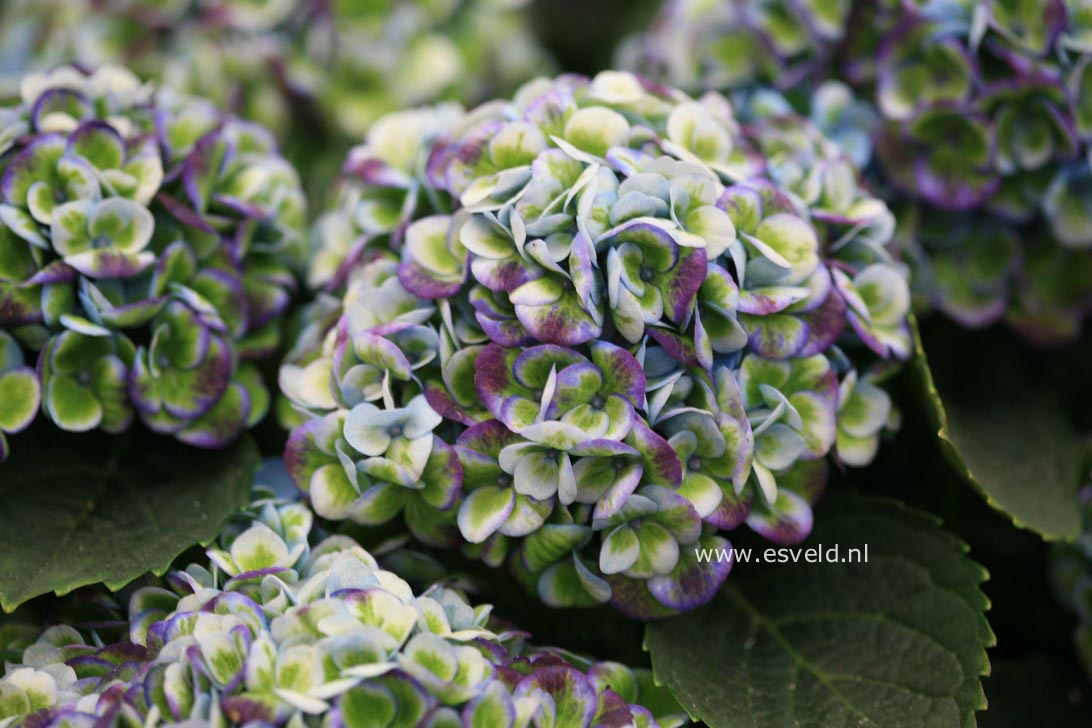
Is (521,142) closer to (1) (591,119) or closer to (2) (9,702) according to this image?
(1) (591,119)

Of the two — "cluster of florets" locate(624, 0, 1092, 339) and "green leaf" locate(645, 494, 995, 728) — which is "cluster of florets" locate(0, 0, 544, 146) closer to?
"cluster of florets" locate(624, 0, 1092, 339)

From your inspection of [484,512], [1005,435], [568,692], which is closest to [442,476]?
[484,512]

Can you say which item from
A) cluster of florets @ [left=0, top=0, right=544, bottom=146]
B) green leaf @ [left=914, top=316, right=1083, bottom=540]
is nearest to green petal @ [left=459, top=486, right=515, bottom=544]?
green leaf @ [left=914, top=316, right=1083, bottom=540]

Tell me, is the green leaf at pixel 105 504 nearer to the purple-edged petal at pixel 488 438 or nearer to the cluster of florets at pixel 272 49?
the purple-edged petal at pixel 488 438

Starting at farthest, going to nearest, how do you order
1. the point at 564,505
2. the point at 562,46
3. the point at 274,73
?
the point at 562,46 < the point at 274,73 < the point at 564,505

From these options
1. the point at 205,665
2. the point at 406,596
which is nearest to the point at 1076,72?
the point at 406,596

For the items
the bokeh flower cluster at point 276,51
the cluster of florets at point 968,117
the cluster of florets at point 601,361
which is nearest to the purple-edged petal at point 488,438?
the cluster of florets at point 601,361

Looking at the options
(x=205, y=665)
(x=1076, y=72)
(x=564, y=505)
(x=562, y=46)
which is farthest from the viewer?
(x=562, y=46)
